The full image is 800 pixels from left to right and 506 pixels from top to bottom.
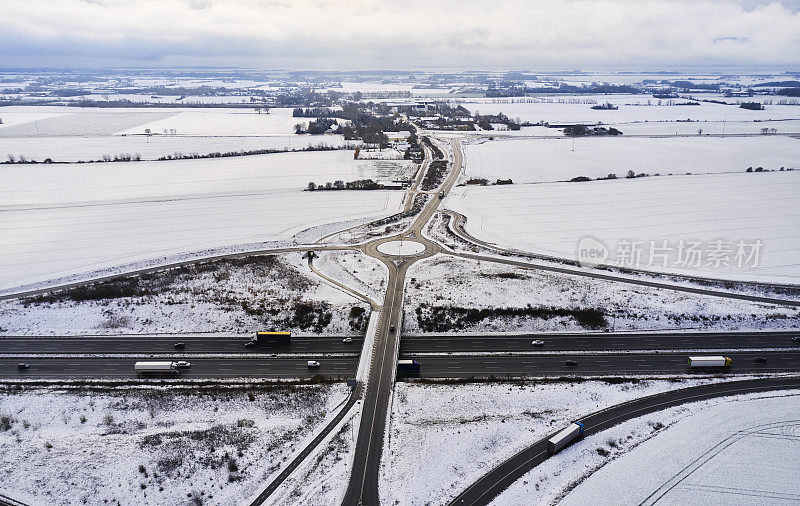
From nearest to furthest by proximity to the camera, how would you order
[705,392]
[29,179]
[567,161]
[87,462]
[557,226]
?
[87,462] → [705,392] → [557,226] → [29,179] → [567,161]

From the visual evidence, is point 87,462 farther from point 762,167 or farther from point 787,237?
point 762,167

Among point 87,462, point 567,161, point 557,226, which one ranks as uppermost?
point 567,161

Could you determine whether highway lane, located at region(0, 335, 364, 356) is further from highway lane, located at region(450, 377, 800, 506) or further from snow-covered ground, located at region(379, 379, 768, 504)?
highway lane, located at region(450, 377, 800, 506)

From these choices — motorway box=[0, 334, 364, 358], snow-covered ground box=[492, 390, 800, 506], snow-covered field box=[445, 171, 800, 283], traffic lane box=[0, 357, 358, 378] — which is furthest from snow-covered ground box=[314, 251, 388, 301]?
snow-covered ground box=[492, 390, 800, 506]

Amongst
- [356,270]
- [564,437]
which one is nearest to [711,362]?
[564,437]

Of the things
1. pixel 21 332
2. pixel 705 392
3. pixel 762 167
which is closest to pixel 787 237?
pixel 705 392

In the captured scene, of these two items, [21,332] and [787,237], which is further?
[787,237]

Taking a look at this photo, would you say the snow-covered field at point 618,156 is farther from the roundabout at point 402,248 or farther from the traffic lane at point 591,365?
the traffic lane at point 591,365
